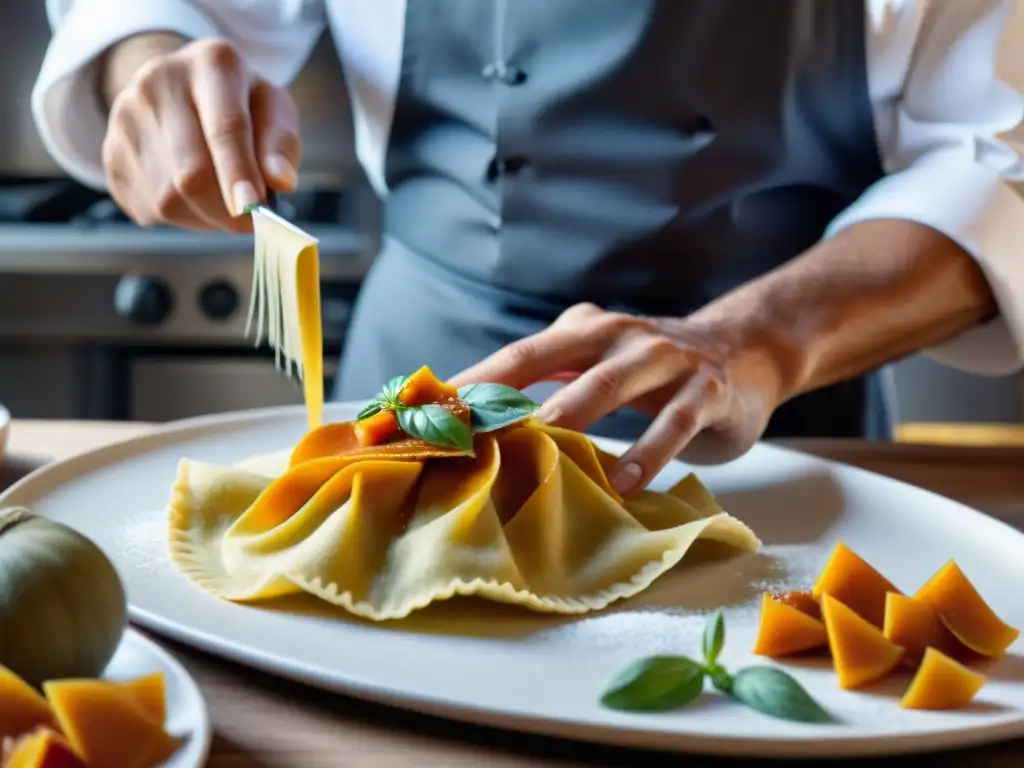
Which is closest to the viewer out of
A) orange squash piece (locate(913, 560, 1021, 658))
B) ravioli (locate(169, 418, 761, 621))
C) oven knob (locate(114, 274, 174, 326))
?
orange squash piece (locate(913, 560, 1021, 658))

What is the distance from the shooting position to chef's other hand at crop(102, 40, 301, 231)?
1.20 m

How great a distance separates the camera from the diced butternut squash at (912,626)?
725 mm

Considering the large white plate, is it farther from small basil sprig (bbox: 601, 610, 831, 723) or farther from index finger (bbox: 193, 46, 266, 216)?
index finger (bbox: 193, 46, 266, 216)

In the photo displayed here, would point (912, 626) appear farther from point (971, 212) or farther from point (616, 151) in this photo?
point (616, 151)

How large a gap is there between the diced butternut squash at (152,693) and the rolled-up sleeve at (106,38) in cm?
125

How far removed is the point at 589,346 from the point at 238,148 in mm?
411

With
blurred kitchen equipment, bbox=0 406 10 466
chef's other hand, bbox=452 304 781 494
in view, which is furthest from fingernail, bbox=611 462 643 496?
blurred kitchen equipment, bbox=0 406 10 466

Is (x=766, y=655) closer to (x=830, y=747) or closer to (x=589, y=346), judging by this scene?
(x=830, y=747)

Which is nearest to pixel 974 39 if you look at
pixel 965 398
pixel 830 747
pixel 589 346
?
pixel 589 346

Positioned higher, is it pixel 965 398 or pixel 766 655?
pixel 766 655

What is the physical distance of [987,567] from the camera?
99 cm

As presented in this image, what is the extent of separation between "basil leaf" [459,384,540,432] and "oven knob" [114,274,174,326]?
5.53ft

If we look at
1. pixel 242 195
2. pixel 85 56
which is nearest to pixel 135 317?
pixel 85 56

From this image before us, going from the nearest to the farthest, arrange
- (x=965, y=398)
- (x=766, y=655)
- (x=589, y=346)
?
(x=766, y=655)
(x=589, y=346)
(x=965, y=398)
